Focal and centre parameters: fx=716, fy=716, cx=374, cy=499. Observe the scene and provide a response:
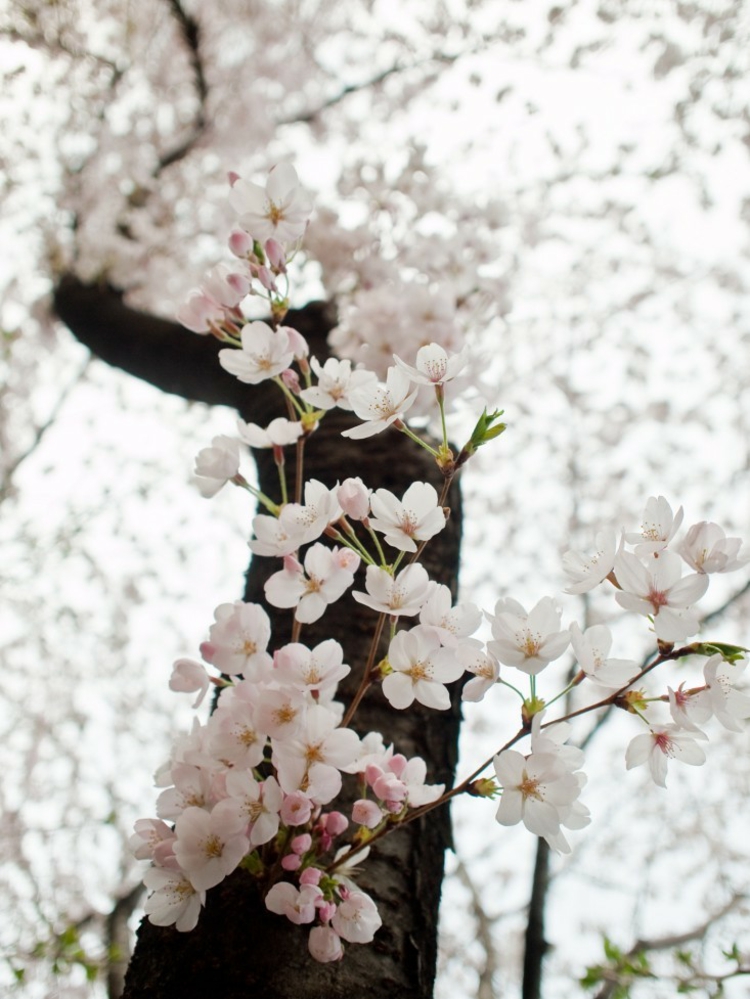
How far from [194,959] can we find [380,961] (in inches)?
9.4

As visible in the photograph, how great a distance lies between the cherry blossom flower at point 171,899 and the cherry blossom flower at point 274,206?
805 mm

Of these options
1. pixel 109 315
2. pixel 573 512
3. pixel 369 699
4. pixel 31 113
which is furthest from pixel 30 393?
pixel 369 699

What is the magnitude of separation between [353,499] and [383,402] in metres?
0.15

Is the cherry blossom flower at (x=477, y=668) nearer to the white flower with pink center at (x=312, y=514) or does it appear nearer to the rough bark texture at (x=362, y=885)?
the white flower with pink center at (x=312, y=514)

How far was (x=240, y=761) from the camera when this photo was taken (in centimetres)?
75

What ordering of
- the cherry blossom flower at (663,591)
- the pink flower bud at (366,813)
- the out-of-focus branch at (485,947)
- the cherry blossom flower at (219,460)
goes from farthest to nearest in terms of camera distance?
the out-of-focus branch at (485,947)
the cherry blossom flower at (219,460)
the pink flower bud at (366,813)
the cherry blossom flower at (663,591)

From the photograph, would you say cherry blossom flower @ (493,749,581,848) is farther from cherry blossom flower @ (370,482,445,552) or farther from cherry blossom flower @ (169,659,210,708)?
cherry blossom flower @ (169,659,210,708)

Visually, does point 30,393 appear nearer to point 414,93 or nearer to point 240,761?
point 414,93

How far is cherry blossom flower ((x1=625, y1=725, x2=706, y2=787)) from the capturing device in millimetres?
762

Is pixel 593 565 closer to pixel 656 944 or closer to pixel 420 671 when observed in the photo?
pixel 420 671

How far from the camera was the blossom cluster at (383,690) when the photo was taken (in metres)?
0.71

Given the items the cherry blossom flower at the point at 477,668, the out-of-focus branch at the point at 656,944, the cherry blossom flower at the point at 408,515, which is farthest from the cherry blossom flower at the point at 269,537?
the out-of-focus branch at the point at 656,944

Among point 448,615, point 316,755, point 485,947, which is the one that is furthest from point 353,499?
point 485,947

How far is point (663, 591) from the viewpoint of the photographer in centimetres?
71
